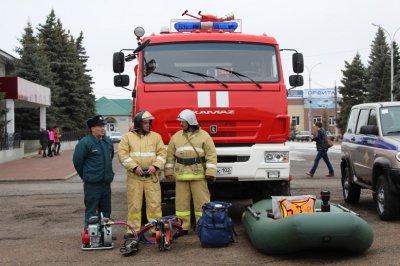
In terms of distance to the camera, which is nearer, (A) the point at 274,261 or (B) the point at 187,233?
(A) the point at 274,261

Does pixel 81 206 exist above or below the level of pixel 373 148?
below

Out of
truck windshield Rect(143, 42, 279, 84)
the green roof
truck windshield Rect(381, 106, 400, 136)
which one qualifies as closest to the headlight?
truck windshield Rect(143, 42, 279, 84)

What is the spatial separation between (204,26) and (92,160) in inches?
134

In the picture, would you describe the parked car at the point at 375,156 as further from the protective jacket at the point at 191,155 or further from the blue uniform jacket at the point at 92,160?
the blue uniform jacket at the point at 92,160

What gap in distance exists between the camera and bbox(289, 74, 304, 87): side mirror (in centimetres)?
991

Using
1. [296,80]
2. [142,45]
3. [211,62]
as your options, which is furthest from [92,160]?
[296,80]

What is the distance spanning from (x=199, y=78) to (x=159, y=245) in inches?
111

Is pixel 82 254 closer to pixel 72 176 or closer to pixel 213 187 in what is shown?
pixel 213 187

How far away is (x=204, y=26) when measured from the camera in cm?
1006

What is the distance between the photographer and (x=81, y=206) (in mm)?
12211

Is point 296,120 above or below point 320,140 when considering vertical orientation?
above

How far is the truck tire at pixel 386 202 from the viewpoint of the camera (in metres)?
9.07

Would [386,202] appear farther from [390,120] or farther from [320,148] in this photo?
[320,148]

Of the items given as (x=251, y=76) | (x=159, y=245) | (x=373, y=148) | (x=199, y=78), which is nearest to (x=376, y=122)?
(x=373, y=148)
